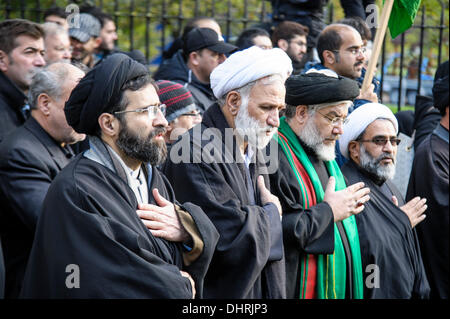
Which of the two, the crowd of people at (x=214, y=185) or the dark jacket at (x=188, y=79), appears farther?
the dark jacket at (x=188, y=79)

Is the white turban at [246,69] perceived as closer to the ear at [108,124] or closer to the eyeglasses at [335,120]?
the eyeglasses at [335,120]

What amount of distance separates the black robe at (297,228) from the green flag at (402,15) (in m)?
2.25

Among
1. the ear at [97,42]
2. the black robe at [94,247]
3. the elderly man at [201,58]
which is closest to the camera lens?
the black robe at [94,247]

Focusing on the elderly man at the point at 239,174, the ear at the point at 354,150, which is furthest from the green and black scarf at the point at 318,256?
the ear at the point at 354,150

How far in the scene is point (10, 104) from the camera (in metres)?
5.56

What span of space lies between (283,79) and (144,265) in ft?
5.85

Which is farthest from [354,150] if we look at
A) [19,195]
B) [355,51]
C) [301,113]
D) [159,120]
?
[19,195]

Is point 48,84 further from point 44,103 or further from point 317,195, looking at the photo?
point 317,195

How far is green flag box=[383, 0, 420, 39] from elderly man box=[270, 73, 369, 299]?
1.65 metres

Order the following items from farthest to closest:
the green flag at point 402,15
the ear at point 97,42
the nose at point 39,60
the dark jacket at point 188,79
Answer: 1. the ear at point 97,42
2. the dark jacket at point 188,79
3. the green flag at point 402,15
4. the nose at point 39,60

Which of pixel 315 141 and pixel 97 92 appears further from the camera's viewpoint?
pixel 315 141

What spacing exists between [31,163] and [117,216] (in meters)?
1.29

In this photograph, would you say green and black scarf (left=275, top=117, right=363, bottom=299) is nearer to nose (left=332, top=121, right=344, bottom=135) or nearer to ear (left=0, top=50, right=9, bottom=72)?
nose (left=332, top=121, right=344, bottom=135)

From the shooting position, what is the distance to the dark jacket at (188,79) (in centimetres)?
688
